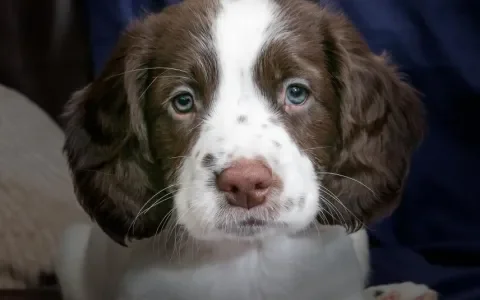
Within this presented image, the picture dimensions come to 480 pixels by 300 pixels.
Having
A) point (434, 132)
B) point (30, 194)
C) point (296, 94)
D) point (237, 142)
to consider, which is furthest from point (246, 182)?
point (30, 194)

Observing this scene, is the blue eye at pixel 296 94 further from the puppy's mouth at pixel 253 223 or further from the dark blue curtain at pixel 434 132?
the dark blue curtain at pixel 434 132

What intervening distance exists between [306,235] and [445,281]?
0.35 metres

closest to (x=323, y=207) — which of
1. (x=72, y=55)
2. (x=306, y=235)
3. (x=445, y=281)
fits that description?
(x=306, y=235)

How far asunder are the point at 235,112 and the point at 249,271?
28cm

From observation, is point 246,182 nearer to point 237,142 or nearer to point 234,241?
point 237,142

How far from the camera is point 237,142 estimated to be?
953mm

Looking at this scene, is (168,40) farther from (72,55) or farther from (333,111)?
(72,55)

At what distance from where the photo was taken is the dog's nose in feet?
3.01

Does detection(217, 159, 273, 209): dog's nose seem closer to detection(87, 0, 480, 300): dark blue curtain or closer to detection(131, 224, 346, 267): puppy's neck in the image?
detection(131, 224, 346, 267): puppy's neck

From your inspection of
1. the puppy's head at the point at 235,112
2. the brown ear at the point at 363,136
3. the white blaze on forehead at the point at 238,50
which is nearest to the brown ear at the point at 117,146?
the puppy's head at the point at 235,112

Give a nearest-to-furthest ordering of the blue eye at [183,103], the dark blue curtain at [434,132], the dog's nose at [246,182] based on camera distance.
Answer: the dog's nose at [246,182] → the blue eye at [183,103] → the dark blue curtain at [434,132]

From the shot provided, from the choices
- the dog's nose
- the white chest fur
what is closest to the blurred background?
the white chest fur

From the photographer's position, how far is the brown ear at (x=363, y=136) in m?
1.08

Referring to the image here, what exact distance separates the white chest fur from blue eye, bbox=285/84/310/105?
207 mm
